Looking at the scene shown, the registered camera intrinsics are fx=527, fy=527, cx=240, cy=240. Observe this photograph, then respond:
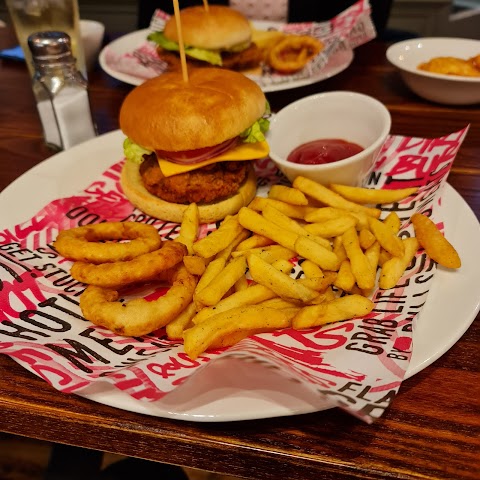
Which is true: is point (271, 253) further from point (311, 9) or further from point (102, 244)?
point (311, 9)

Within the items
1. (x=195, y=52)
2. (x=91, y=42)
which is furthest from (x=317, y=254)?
(x=91, y=42)

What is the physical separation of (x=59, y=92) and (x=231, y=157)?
0.92 m

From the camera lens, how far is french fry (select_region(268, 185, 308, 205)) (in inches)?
66.4

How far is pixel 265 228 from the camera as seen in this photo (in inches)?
63.5

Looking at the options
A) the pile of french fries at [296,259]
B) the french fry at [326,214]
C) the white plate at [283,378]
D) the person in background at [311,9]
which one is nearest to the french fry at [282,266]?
the pile of french fries at [296,259]

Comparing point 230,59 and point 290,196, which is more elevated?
point 290,196

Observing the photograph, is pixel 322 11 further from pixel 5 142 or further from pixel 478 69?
pixel 5 142

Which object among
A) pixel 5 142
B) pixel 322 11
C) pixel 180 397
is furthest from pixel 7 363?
pixel 322 11

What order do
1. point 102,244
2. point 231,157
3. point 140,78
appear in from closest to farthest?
point 102,244 → point 231,157 → point 140,78

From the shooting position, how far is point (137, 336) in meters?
1.37

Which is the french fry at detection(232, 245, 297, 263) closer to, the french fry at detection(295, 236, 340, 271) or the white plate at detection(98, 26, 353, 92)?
the french fry at detection(295, 236, 340, 271)

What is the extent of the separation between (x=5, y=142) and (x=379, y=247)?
1.82 m

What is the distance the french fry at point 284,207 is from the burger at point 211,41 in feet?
4.80

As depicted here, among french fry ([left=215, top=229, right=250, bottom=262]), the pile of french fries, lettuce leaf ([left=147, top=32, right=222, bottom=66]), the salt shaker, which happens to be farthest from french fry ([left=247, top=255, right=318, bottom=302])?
lettuce leaf ([left=147, top=32, right=222, bottom=66])
